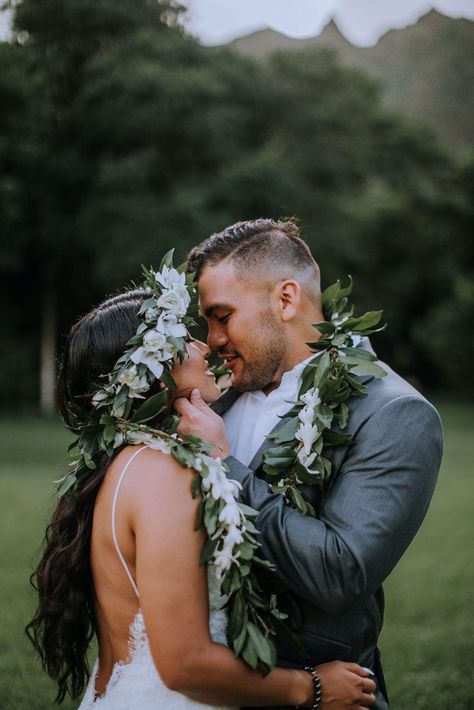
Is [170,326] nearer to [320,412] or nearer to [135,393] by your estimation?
[135,393]

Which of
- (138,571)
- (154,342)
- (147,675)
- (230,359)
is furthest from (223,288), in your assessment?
(147,675)

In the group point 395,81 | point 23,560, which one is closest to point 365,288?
point 395,81

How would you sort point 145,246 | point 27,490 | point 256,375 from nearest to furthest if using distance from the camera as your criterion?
point 256,375
point 27,490
point 145,246

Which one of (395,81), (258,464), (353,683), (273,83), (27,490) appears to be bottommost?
(27,490)

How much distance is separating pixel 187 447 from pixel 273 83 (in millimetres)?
30851

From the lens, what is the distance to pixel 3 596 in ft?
27.7

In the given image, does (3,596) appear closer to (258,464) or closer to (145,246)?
(258,464)

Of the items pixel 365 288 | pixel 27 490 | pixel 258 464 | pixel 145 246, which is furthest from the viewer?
pixel 365 288

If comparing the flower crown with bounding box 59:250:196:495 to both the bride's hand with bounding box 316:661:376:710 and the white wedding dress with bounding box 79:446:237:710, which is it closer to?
the white wedding dress with bounding box 79:446:237:710

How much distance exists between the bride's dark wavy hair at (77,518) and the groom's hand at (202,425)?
0.35 meters

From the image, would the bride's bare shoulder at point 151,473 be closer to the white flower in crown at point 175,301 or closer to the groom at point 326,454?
the groom at point 326,454

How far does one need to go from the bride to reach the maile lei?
1.31 feet

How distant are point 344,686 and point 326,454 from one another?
901mm

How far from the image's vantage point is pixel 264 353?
4.04m
